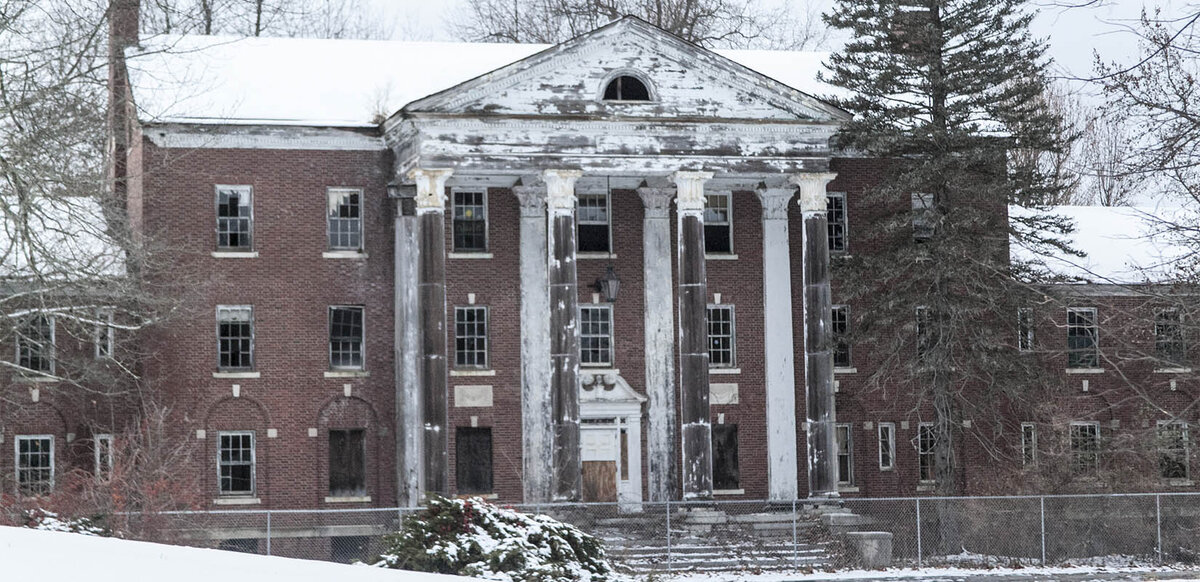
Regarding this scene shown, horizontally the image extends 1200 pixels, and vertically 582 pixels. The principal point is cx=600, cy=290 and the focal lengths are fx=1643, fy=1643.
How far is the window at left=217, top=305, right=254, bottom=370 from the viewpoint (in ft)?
129

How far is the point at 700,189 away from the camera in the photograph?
38.3 metres

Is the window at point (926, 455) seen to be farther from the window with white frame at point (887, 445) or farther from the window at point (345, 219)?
the window at point (345, 219)

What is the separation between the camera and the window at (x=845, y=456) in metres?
42.0

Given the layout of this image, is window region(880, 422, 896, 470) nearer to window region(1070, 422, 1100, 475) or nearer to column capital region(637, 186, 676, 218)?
window region(1070, 422, 1100, 475)

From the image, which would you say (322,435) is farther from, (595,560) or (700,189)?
(595,560)

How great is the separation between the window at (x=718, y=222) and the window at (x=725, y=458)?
4554mm

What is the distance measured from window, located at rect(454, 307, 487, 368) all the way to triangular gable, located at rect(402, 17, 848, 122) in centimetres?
578

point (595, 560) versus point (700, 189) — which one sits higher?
point (700, 189)

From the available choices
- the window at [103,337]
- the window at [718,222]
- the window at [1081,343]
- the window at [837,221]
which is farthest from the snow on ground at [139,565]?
the window at [1081,343]

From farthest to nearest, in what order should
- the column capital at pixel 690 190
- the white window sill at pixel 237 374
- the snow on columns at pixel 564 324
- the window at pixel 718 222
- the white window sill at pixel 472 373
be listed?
the window at pixel 718 222, the white window sill at pixel 472 373, the white window sill at pixel 237 374, the column capital at pixel 690 190, the snow on columns at pixel 564 324

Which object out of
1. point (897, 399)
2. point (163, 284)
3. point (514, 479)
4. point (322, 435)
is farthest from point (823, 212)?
point (163, 284)

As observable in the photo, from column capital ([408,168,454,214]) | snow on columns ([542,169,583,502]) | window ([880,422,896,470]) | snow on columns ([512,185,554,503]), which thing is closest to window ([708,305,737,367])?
snow on columns ([512,185,554,503])

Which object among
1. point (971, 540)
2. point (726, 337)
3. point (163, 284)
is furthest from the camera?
point (726, 337)

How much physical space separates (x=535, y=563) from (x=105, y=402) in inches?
729
